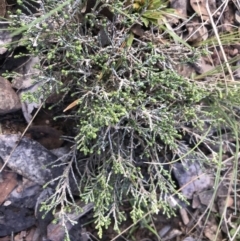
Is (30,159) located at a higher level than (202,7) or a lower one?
lower

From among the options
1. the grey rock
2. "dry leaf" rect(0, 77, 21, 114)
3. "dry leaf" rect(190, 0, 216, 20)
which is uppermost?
"dry leaf" rect(190, 0, 216, 20)

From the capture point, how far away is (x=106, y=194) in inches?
68.9

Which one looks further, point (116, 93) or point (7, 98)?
point (7, 98)

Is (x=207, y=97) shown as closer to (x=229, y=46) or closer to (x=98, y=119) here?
(x=229, y=46)

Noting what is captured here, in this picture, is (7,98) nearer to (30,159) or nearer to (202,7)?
(30,159)

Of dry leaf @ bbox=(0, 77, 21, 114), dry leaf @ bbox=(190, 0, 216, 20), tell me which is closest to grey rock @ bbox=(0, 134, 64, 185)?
dry leaf @ bbox=(0, 77, 21, 114)

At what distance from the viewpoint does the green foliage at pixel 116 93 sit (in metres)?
1.61

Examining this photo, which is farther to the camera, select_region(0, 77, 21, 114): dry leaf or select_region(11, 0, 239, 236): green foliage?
select_region(0, 77, 21, 114): dry leaf

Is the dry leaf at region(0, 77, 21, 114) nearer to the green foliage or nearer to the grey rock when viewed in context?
the grey rock

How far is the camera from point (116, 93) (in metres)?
1.58

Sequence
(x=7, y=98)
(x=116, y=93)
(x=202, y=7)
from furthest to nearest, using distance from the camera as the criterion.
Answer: (x=202, y=7), (x=7, y=98), (x=116, y=93)

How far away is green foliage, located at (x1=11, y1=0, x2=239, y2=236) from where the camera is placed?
1.61m

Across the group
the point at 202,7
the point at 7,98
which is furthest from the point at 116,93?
the point at 202,7

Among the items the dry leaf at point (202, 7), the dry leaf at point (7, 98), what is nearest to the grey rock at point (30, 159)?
the dry leaf at point (7, 98)
